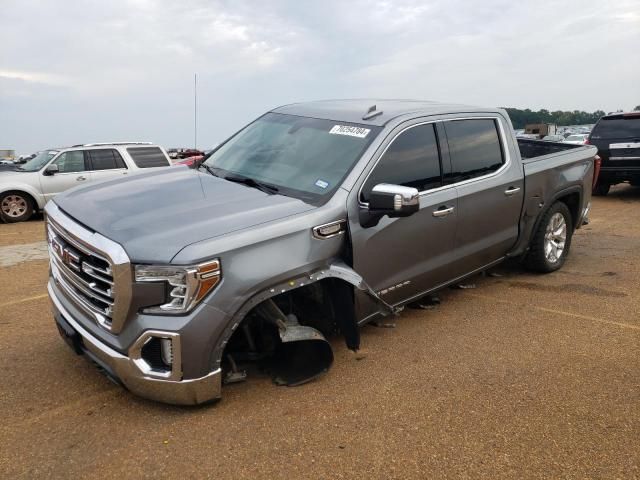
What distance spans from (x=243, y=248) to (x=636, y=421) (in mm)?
2389

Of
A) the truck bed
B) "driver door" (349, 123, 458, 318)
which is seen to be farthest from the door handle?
the truck bed

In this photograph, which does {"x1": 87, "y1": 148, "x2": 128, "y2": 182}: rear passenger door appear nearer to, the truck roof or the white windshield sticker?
the truck roof

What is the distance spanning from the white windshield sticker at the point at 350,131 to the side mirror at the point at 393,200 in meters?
0.69

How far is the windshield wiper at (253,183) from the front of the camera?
141 inches

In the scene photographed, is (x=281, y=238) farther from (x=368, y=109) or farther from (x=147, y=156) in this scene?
(x=147, y=156)

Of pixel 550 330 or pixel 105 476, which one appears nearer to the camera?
pixel 105 476

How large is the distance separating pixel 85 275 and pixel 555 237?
4.78m

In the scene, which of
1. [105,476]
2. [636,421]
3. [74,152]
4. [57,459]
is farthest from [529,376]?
[74,152]

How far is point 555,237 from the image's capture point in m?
5.77

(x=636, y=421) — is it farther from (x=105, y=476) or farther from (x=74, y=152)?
(x=74, y=152)

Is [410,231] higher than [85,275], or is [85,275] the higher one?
[410,231]

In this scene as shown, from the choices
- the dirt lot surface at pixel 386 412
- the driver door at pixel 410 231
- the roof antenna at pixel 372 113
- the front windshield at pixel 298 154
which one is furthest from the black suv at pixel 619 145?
the front windshield at pixel 298 154

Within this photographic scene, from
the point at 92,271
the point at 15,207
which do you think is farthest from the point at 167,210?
the point at 15,207

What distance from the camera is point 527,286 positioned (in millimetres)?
5422
